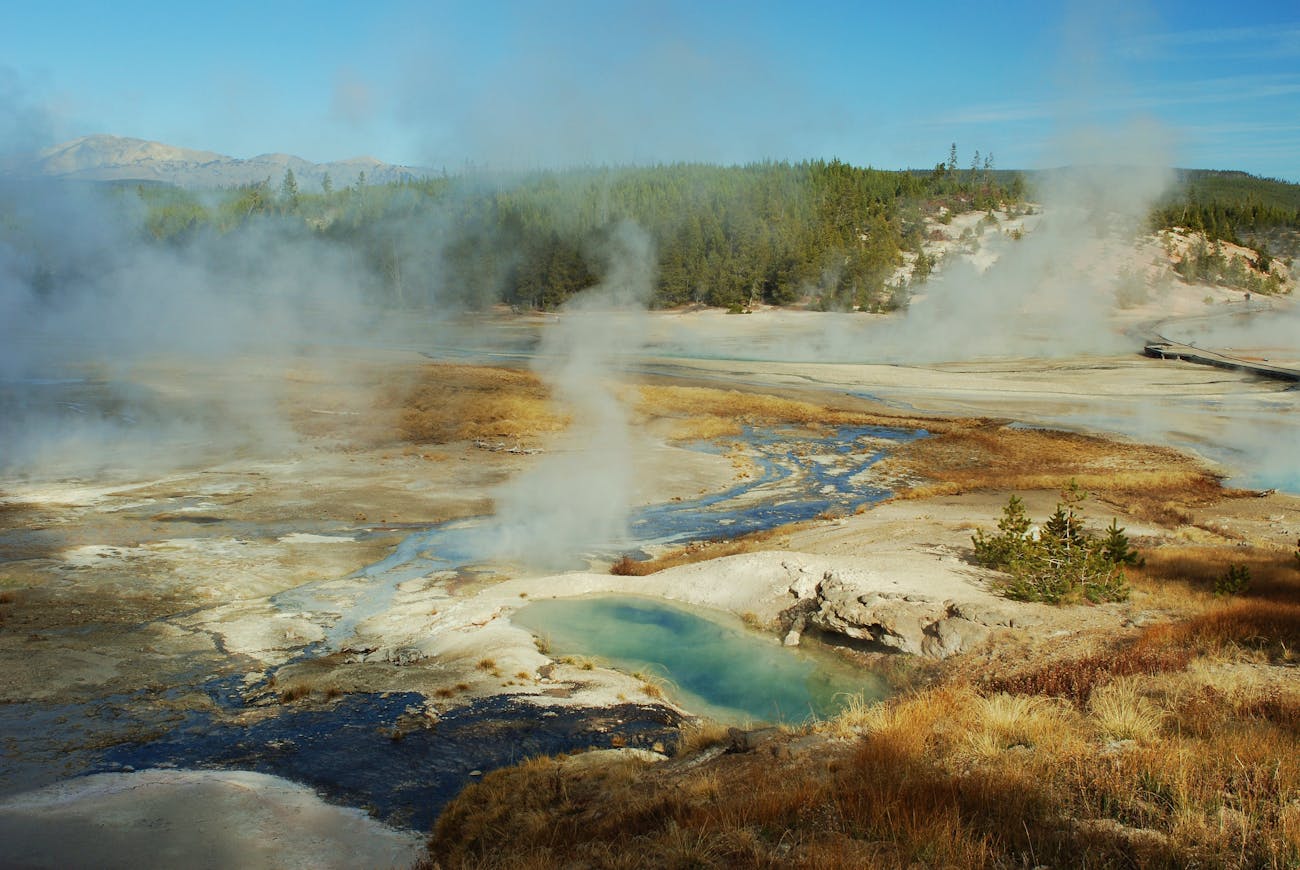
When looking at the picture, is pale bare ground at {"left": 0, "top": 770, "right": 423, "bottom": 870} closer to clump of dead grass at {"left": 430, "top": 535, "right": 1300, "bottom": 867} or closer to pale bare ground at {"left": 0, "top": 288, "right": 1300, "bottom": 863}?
pale bare ground at {"left": 0, "top": 288, "right": 1300, "bottom": 863}

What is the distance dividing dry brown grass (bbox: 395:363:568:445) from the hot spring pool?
14.6m

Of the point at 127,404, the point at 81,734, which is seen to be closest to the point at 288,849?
the point at 81,734

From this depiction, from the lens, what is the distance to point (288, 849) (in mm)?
6328

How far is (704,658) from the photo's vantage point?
11.0m

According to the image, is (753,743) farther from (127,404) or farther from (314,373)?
(314,373)

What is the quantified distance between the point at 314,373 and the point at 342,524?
69.6 ft

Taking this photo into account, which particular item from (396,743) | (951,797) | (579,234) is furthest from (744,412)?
(579,234)

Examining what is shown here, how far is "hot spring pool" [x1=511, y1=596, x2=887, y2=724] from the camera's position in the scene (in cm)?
967

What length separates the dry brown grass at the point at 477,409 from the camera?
1094 inches

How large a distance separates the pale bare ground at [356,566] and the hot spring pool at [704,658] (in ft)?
1.38

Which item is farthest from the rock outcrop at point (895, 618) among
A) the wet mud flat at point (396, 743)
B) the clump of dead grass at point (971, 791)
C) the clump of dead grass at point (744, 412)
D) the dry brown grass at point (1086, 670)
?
the clump of dead grass at point (744, 412)

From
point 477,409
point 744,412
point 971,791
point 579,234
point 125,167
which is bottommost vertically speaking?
point 744,412

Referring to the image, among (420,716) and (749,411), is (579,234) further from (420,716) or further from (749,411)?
(420,716)

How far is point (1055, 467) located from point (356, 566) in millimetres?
18123
